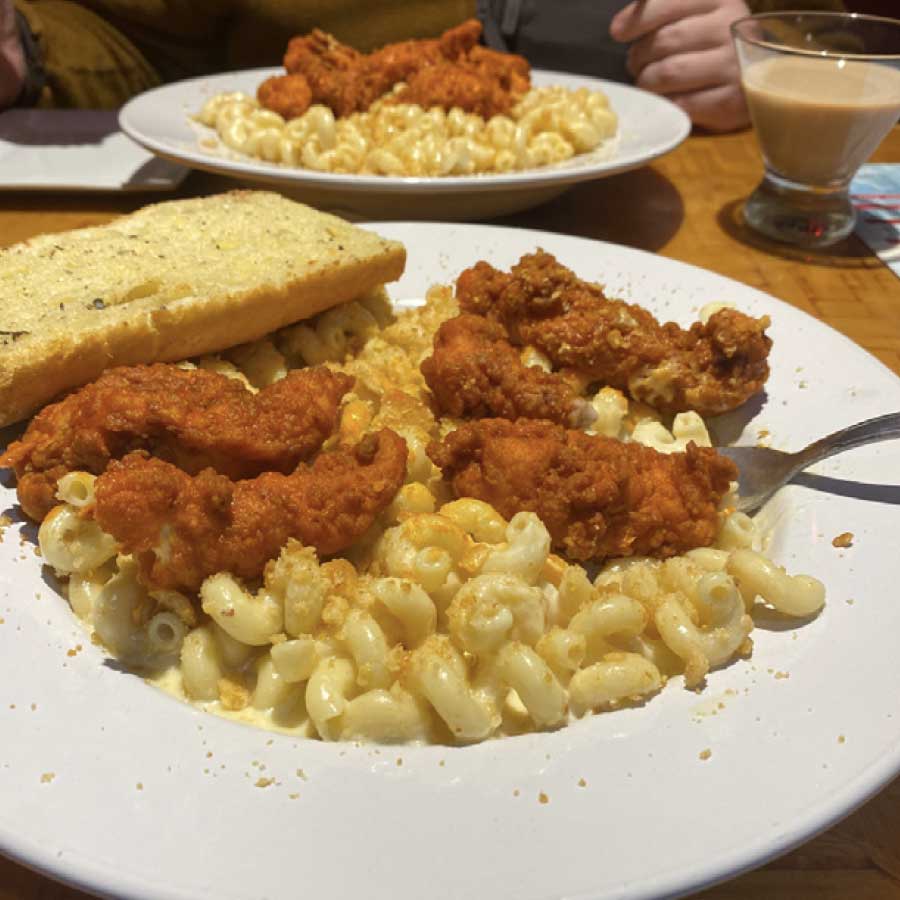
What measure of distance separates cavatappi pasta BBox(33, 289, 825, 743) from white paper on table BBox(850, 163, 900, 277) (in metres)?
1.78

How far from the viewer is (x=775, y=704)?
1.12 meters

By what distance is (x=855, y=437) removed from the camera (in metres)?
1.55

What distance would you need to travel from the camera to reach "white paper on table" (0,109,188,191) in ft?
9.61

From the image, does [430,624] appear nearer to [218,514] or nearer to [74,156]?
[218,514]

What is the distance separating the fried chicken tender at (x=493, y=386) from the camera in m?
1.69

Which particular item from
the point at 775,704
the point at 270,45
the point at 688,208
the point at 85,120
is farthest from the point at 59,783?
the point at 270,45

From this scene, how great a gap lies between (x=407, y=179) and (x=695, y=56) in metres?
1.88

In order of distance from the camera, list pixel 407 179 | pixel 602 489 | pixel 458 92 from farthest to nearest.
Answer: pixel 458 92 < pixel 407 179 < pixel 602 489

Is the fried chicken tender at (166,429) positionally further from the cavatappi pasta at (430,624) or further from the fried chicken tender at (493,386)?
the fried chicken tender at (493,386)

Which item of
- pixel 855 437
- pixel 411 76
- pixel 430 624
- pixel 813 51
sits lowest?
pixel 430 624

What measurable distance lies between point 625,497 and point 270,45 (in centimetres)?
366

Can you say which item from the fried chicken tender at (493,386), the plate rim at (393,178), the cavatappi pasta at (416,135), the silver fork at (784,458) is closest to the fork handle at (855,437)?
the silver fork at (784,458)

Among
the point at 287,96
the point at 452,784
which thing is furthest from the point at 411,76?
the point at 452,784

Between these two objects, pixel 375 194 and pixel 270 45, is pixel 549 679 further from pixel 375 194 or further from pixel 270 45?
pixel 270 45
